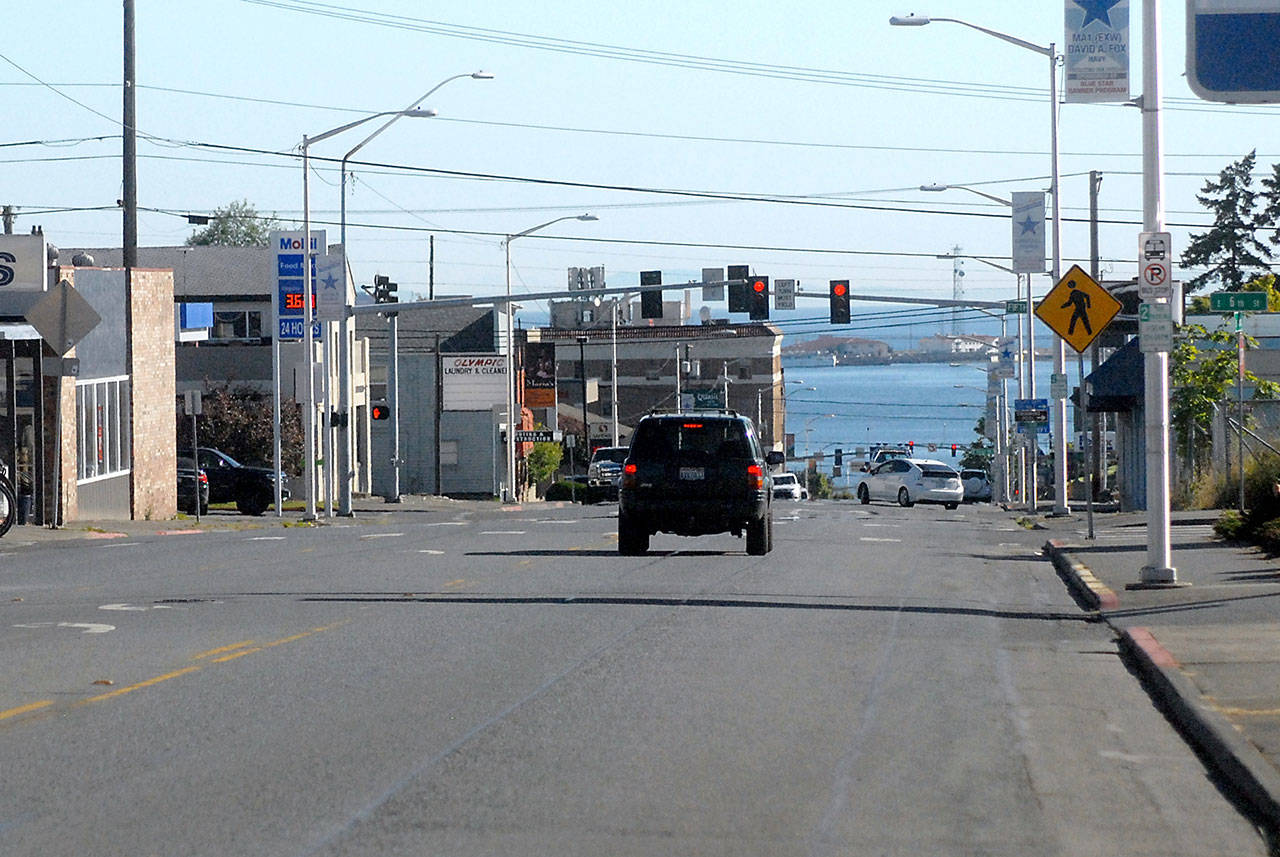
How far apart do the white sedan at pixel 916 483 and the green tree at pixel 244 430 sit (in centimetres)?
2151

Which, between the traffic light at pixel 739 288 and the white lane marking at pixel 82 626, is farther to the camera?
the traffic light at pixel 739 288

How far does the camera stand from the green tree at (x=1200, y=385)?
123ft

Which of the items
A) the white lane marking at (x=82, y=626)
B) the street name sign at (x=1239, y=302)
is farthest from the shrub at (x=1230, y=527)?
the white lane marking at (x=82, y=626)

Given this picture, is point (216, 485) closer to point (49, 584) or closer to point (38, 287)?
point (38, 287)

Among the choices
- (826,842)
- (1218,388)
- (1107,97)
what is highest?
(1107,97)

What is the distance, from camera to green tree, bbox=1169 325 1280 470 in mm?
37500

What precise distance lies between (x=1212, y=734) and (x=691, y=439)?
14.4 meters

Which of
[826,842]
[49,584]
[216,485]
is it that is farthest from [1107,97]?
Answer: [216,485]

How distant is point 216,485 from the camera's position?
4631cm

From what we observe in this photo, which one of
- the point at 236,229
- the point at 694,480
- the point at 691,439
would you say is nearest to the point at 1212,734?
the point at 694,480

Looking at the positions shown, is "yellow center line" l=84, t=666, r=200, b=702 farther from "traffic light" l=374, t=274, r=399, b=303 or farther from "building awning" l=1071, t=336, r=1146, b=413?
"traffic light" l=374, t=274, r=399, b=303

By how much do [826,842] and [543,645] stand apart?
6234mm

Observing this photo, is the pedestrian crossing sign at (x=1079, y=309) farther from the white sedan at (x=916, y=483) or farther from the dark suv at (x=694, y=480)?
the white sedan at (x=916, y=483)

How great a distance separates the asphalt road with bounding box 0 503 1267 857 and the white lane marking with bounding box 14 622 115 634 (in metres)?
0.08
